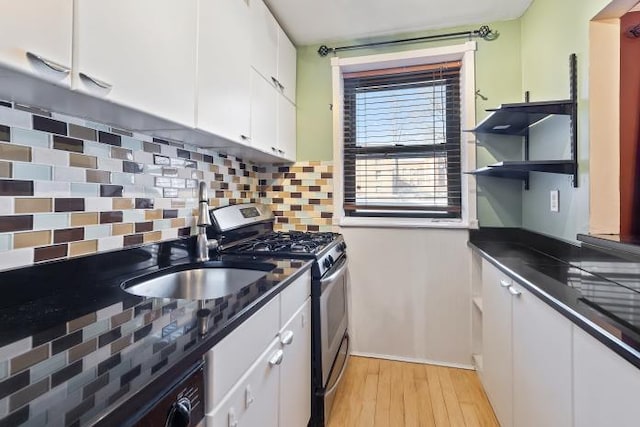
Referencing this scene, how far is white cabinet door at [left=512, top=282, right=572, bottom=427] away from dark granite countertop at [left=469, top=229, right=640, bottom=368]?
0.19 ft

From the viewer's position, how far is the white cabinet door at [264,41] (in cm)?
177

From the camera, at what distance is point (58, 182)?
1034mm

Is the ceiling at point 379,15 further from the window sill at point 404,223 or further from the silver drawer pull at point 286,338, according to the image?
the silver drawer pull at point 286,338

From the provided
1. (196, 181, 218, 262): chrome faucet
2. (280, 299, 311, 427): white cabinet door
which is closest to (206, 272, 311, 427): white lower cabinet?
(280, 299, 311, 427): white cabinet door

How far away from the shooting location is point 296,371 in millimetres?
1376

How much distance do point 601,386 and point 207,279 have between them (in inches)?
54.4

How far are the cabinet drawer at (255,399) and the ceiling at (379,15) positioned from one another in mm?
1930

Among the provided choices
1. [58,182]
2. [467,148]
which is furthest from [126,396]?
[467,148]

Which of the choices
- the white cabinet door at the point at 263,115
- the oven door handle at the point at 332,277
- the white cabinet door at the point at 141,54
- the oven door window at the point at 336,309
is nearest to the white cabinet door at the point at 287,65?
the white cabinet door at the point at 263,115

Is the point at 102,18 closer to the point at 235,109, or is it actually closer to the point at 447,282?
the point at 235,109

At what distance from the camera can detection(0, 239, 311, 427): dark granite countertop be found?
48 cm

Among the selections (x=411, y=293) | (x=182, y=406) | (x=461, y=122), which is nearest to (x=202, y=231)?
(x=182, y=406)

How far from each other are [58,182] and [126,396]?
0.84 metres

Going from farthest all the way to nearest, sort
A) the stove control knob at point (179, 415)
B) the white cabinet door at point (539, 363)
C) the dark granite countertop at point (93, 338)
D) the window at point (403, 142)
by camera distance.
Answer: the window at point (403, 142), the white cabinet door at point (539, 363), the stove control knob at point (179, 415), the dark granite countertop at point (93, 338)
